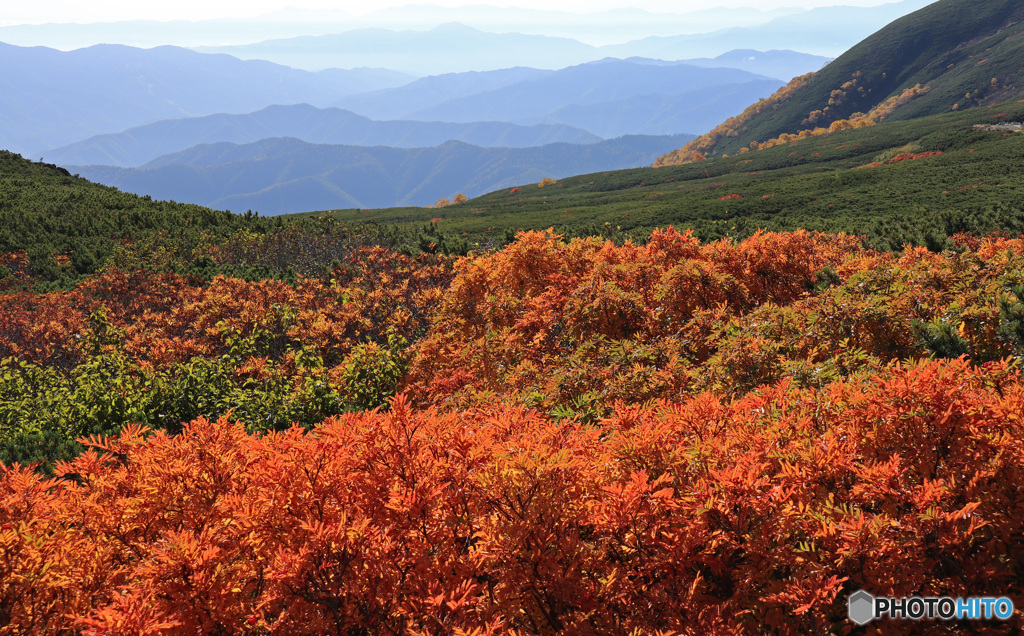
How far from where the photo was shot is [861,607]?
9.21 feet

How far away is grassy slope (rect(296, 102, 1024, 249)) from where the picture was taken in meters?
30.6

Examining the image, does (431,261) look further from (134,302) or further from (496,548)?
(496,548)

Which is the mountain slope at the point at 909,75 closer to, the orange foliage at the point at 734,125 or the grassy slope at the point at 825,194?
the orange foliage at the point at 734,125

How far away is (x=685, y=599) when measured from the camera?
2869 millimetres

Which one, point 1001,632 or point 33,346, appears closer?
point 1001,632

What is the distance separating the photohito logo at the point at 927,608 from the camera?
2750 mm

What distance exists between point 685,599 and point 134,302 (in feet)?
66.5

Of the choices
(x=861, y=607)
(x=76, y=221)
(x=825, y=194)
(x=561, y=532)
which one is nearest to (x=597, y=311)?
(x=561, y=532)

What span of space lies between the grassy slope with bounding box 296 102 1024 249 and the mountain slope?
122ft

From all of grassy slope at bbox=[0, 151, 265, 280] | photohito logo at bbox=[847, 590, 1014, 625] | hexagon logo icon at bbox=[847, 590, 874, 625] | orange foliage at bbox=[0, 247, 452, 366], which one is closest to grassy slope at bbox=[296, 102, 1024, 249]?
orange foliage at bbox=[0, 247, 452, 366]

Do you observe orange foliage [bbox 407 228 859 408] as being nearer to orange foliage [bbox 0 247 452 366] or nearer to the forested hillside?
the forested hillside

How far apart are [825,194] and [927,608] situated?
189 ft

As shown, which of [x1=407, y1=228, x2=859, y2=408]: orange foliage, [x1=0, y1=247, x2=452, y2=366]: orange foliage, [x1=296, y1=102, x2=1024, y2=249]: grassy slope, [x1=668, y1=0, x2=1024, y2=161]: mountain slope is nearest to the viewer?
[x1=407, y1=228, x2=859, y2=408]: orange foliage

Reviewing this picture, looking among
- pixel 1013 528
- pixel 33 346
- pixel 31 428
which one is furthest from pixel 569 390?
pixel 33 346
